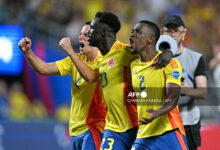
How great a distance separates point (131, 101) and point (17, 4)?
9.74m

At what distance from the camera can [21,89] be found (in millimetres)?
12625

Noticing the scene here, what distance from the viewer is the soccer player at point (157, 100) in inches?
177

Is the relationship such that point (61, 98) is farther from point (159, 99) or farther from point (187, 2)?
point (159, 99)

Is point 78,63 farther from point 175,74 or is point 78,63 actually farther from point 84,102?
point 175,74

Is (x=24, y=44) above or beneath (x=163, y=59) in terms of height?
above

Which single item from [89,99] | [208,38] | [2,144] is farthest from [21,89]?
[89,99]

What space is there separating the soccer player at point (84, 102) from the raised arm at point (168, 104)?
4.45 feet

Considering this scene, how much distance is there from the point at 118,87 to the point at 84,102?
2.34 feet

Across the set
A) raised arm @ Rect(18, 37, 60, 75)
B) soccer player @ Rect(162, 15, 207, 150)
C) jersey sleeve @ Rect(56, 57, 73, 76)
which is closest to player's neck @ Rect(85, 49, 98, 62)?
jersey sleeve @ Rect(56, 57, 73, 76)

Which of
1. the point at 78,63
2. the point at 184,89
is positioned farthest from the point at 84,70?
the point at 184,89

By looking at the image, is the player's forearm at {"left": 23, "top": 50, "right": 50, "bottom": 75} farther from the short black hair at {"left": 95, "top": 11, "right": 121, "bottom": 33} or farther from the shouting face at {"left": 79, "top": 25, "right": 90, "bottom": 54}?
the short black hair at {"left": 95, "top": 11, "right": 121, "bottom": 33}

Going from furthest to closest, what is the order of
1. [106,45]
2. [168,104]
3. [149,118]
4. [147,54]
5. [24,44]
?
[24,44]
[106,45]
[147,54]
[168,104]
[149,118]

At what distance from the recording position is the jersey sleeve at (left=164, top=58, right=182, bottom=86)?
448 cm

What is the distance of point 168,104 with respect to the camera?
4395mm
